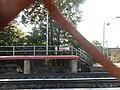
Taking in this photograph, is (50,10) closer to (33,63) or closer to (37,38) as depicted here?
(33,63)

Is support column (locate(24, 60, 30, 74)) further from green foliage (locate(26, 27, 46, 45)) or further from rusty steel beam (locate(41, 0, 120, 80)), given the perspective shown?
rusty steel beam (locate(41, 0, 120, 80))

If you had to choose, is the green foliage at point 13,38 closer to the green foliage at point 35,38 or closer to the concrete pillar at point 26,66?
the green foliage at point 35,38

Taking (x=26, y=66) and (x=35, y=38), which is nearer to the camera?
(x=26, y=66)

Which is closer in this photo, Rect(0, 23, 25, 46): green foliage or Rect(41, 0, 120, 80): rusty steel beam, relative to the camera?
Rect(41, 0, 120, 80): rusty steel beam

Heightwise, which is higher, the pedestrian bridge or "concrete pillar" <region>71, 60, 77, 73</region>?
the pedestrian bridge

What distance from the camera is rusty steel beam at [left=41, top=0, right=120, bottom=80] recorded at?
991 millimetres

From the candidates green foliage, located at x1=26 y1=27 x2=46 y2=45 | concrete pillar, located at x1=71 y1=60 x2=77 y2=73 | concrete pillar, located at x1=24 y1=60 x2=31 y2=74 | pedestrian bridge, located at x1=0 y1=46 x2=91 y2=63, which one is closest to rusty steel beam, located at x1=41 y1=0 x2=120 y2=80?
concrete pillar, located at x1=24 y1=60 x2=31 y2=74

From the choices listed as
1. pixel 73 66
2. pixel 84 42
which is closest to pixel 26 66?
pixel 73 66

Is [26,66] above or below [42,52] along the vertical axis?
below

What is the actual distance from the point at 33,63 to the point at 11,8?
18.1 meters

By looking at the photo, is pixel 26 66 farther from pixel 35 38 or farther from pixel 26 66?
pixel 35 38

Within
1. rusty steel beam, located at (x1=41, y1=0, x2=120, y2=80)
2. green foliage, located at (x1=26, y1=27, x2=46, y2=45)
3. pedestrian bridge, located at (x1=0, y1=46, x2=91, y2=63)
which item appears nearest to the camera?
rusty steel beam, located at (x1=41, y1=0, x2=120, y2=80)

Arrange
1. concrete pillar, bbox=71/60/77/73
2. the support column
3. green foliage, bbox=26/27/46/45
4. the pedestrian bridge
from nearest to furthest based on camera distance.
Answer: the support column, concrete pillar, bbox=71/60/77/73, the pedestrian bridge, green foliage, bbox=26/27/46/45

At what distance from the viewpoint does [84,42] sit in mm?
1004
